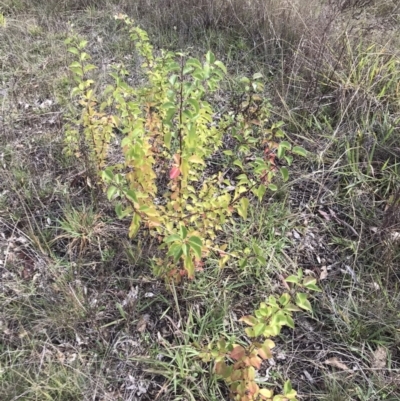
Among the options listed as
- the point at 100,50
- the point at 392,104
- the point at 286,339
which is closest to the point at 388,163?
the point at 392,104

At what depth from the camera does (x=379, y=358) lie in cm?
207

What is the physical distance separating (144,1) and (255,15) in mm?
1282

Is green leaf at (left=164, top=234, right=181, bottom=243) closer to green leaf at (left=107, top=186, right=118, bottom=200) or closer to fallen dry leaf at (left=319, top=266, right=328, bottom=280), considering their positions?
green leaf at (left=107, top=186, right=118, bottom=200)

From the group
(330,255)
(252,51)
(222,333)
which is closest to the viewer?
(222,333)

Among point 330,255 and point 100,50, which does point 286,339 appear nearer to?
point 330,255

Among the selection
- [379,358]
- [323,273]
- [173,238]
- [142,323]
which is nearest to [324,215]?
[323,273]

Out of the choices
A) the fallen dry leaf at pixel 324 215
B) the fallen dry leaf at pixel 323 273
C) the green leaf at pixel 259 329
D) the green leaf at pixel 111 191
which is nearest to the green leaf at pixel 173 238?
the green leaf at pixel 111 191

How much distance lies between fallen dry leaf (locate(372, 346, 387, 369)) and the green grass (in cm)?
1

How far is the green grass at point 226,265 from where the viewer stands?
201 cm

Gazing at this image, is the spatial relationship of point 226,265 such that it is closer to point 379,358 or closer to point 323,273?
point 323,273

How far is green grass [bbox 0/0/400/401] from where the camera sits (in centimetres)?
201

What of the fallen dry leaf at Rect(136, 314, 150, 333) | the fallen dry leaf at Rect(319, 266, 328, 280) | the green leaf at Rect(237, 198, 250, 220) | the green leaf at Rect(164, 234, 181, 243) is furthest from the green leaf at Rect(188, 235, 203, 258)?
the fallen dry leaf at Rect(319, 266, 328, 280)

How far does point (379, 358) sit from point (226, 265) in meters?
0.93

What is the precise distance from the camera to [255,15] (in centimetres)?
408
